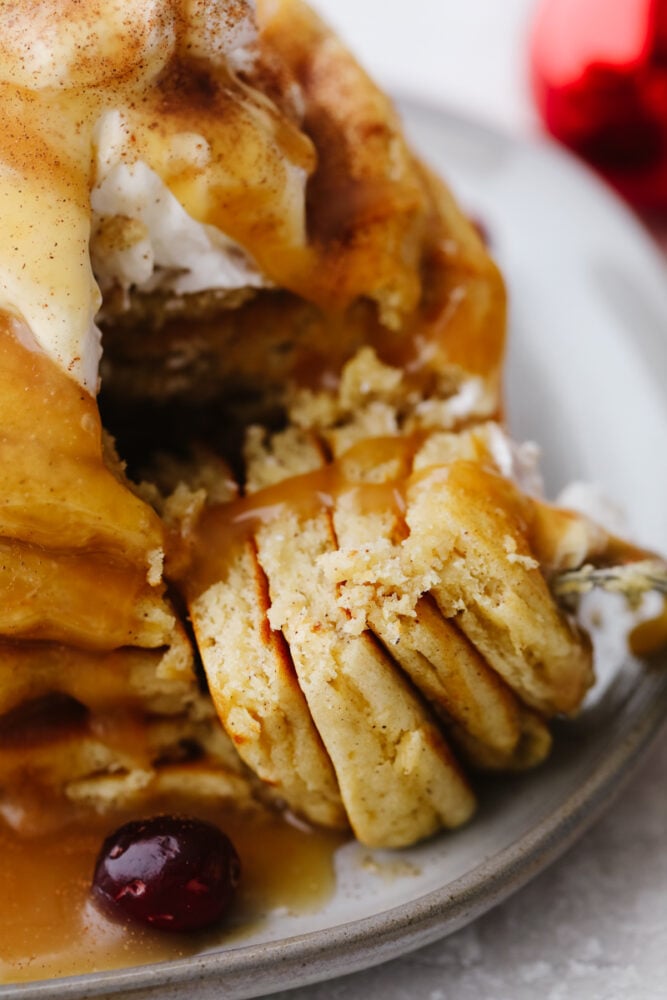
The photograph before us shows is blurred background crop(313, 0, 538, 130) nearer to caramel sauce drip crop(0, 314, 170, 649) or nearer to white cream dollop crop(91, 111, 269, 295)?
white cream dollop crop(91, 111, 269, 295)

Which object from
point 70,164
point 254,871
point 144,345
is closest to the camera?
point 70,164

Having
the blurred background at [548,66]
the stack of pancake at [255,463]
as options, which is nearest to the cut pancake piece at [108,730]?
the stack of pancake at [255,463]

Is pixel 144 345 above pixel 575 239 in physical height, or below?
below

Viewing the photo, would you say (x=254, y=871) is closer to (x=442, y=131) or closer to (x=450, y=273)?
(x=450, y=273)

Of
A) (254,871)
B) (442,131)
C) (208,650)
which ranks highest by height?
(442,131)

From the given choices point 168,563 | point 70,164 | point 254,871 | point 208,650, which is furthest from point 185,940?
point 70,164

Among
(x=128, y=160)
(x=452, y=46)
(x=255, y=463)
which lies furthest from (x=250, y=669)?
(x=452, y=46)

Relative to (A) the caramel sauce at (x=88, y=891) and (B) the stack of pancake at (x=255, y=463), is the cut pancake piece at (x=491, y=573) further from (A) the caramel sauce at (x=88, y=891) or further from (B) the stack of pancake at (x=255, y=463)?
(A) the caramel sauce at (x=88, y=891)
